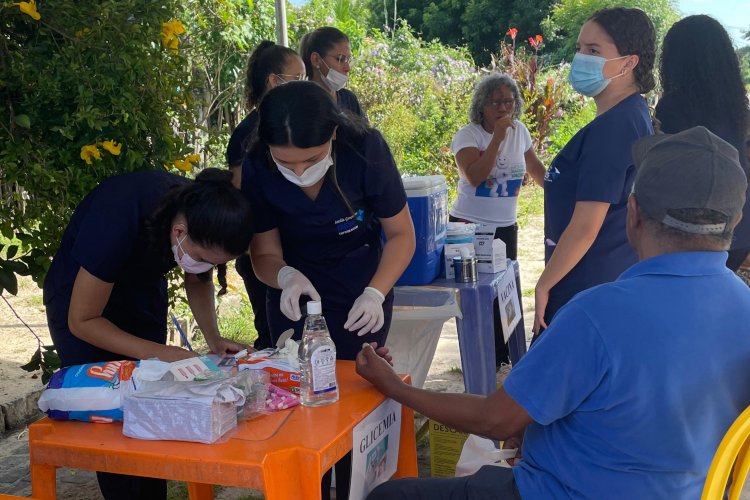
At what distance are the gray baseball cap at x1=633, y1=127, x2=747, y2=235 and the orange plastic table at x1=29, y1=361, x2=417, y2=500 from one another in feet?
2.62

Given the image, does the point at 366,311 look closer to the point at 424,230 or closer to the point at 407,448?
the point at 407,448

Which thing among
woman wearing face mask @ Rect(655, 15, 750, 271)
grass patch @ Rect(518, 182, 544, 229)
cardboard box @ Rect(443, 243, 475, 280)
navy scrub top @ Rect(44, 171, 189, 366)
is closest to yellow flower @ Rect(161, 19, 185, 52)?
navy scrub top @ Rect(44, 171, 189, 366)

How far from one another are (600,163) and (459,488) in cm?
119

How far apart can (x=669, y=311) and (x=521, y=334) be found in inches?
101

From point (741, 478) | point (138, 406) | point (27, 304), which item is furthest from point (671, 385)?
point (27, 304)

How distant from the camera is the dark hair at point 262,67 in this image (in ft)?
10.9

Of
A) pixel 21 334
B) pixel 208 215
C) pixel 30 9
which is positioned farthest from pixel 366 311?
pixel 21 334

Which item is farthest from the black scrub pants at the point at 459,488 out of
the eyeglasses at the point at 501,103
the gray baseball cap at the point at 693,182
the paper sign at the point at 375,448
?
the eyeglasses at the point at 501,103

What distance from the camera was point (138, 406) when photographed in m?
1.68

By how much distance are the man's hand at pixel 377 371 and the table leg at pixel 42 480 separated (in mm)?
741

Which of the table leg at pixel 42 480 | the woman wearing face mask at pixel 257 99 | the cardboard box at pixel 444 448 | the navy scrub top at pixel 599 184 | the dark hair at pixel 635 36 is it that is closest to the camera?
the table leg at pixel 42 480

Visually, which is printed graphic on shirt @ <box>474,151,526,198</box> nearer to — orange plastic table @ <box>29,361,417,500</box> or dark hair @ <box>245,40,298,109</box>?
dark hair @ <box>245,40,298,109</box>

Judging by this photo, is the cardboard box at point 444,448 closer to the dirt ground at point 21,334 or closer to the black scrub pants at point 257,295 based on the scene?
the black scrub pants at point 257,295

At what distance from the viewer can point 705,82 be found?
2.61 meters
